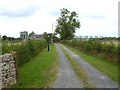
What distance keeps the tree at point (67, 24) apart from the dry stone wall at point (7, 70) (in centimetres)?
11331

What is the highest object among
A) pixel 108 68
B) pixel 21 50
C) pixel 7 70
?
pixel 21 50

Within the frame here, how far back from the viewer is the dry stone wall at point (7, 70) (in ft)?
46.2

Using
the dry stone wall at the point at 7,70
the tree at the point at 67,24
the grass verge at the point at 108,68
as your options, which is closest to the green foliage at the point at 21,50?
the dry stone wall at the point at 7,70

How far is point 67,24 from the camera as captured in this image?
131 m

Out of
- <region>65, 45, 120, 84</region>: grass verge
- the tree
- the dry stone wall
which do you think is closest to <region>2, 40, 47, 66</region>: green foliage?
the dry stone wall

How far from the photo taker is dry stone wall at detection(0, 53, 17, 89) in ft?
46.2

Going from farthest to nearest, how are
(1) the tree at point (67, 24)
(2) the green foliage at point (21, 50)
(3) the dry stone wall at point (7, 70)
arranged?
(1) the tree at point (67, 24) < (2) the green foliage at point (21, 50) < (3) the dry stone wall at point (7, 70)

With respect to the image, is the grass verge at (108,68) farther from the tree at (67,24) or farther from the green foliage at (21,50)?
the tree at (67,24)

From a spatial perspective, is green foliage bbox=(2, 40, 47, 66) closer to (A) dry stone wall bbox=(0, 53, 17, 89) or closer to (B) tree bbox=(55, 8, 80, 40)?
(A) dry stone wall bbox=(0, 53, 17, 89)

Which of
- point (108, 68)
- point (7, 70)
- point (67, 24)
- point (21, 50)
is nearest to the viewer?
point (7, 70)

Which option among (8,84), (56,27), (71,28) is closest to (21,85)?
(8,84)

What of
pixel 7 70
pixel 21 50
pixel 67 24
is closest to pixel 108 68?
pixel 21 50

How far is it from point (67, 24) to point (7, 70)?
116602 mm

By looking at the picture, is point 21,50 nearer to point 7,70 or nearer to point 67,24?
point 7,70
